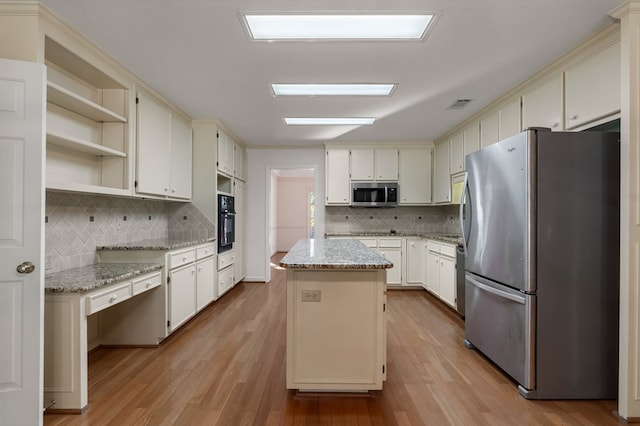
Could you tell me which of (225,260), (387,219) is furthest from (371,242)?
(225,260)

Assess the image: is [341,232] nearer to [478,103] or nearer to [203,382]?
[478,103]

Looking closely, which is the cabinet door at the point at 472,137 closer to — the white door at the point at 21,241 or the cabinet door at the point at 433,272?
the cabinet door at the point at 433,272

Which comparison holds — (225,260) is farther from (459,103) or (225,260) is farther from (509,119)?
(509,119)

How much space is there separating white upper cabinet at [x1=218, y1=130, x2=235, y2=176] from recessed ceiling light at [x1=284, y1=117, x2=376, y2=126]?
97 cm

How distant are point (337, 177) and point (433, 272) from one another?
2.16 meters

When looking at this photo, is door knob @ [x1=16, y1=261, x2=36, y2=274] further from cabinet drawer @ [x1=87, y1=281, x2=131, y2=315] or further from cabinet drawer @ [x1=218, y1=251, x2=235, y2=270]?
cabinet drawer @ [x1=218, y1=251, x2=235, y2=270]

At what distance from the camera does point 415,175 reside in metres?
5.35

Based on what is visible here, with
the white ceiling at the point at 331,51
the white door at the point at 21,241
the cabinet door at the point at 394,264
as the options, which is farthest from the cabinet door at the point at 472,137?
the white door at the point at 21,241

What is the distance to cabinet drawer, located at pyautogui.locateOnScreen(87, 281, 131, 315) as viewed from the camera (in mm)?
2018

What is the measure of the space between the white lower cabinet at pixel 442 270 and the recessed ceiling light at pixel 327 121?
1.97 meters

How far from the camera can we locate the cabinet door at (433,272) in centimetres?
448

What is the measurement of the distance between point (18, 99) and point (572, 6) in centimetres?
321

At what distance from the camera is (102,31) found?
7.01 ft

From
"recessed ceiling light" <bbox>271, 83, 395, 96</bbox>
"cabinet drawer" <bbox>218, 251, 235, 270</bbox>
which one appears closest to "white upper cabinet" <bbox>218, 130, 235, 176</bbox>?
"cabinet drawer" <bbox>218, 251, 235, 270</bbox>
